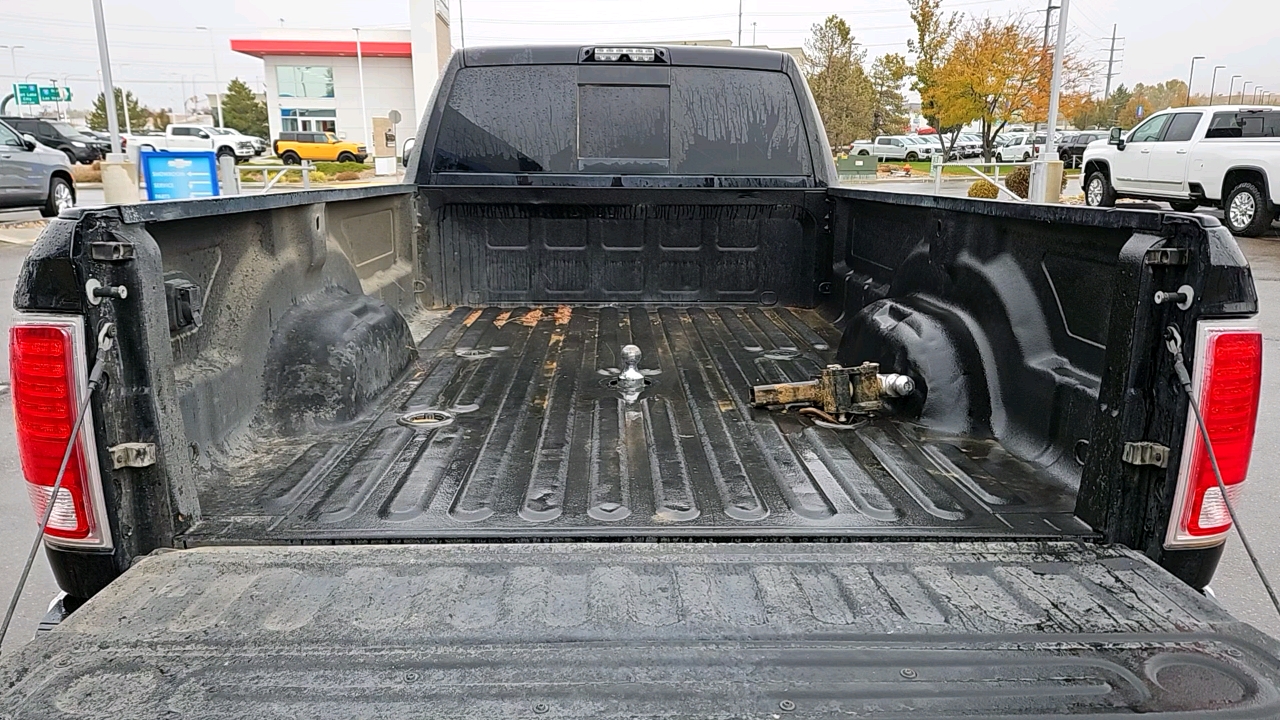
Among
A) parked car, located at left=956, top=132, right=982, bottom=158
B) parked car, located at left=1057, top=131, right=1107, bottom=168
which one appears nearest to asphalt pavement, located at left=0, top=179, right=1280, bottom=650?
parked car, located at left=1057, top=131, right=1107, bottom=168

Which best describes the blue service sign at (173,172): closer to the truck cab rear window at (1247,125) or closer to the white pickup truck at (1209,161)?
the white pickup truck at (1209,161)

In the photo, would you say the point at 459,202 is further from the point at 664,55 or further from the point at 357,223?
the point at 664,55

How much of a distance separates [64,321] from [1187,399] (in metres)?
2.20

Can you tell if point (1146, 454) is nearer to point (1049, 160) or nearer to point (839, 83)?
point (1049, 160)

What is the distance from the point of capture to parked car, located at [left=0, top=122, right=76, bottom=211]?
639 inches

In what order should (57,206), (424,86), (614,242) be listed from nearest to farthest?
(614,242) → (57,206) → (424,86)

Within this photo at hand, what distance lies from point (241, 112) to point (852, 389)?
278 feet

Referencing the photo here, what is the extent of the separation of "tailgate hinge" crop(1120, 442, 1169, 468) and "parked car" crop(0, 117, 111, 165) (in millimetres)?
34036

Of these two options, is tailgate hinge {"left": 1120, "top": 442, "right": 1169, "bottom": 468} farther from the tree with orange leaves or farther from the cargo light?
the tree with orange leaves

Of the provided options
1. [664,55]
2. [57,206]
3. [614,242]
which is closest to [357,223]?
[614,242]

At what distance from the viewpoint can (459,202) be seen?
4.65 m

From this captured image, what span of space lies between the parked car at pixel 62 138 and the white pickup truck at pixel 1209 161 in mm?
30691

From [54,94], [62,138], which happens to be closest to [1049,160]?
[62,138]

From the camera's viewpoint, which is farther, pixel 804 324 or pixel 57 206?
pixel 57 206
